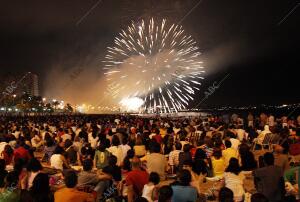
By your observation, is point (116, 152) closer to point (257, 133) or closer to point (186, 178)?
point (186, 178)

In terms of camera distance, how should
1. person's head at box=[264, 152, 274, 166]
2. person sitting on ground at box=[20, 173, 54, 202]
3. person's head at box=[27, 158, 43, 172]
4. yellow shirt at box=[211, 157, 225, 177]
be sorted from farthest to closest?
yellow shirt at box=[211, 157, 225, 177], person's head at box=[27, 158, 43, 172], person's head at box=[264, 152, 274, 166], person sitting on ground at box=[20, 173, 54, 202]

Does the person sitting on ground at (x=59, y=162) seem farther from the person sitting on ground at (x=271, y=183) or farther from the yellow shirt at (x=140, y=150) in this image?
the person sitting on ground at (x=271, y=183)

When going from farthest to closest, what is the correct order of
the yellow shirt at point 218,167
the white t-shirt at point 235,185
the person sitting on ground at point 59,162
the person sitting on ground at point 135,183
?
the person sitting on ground at point 59,162 → the yellow shirt at point 218,167 → the person sitting on ground at point 135,183 → the white t-shirt at point 235,185

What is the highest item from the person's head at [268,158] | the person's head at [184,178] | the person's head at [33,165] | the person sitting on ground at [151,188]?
the person's head at [268,158]

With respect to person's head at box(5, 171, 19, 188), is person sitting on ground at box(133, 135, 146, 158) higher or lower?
higher

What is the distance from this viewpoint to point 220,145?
33.4 ft

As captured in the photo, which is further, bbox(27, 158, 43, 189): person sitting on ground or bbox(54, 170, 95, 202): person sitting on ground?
bbox(27, 158, 43, 189): person sitting on ground

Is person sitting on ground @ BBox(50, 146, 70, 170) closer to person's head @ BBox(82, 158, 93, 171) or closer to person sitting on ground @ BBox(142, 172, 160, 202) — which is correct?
person's head @ BBox(82, 158, 93, 171)

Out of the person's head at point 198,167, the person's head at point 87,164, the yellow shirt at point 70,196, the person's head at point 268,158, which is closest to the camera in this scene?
the yellow shirt at point 70,196

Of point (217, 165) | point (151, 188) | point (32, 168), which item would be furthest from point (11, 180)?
point (217, 165)

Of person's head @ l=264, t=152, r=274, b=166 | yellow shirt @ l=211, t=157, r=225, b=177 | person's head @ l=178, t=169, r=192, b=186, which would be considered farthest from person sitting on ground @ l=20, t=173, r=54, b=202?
yellow shirt @ l=211, t=157, r=225, b=177

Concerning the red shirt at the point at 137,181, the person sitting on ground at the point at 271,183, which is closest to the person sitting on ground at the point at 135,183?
the red shirt at the point at 137,181

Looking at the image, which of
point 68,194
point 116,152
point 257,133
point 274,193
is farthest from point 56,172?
point 257,133

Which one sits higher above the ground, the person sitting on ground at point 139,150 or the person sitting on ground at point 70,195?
the person sitting on ground at point 139,150
